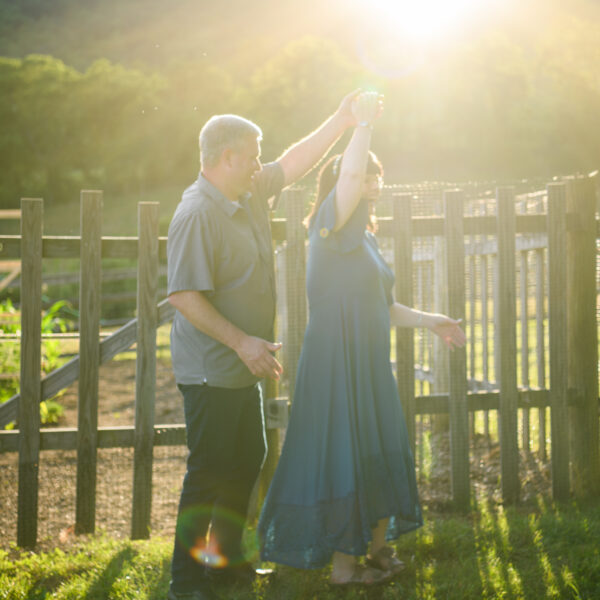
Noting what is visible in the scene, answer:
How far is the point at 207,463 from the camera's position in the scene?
2.63m

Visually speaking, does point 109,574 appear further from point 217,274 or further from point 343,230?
point 343,230

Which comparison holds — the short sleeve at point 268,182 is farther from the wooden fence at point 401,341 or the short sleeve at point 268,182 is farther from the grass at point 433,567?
the grass at point 433,567

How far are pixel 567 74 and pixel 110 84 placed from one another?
114 feet

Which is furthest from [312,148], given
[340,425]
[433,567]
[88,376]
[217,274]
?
[433,567]

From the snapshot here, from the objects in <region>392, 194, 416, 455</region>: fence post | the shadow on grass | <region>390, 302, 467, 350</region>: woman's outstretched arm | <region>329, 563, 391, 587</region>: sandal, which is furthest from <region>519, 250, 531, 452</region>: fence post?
the shadow on grass

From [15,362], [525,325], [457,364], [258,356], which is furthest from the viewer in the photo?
[15,362]

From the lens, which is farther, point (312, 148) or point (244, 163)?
point (312, 148)

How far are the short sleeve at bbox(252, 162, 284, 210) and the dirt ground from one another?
2.11m

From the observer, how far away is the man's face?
2.65 m

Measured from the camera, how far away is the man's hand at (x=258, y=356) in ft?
7.95

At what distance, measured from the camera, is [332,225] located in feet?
8.85

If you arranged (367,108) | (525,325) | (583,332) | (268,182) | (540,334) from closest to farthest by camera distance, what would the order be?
(367,108)
(268,182)
(583,332)
(540,334)
(525,325)

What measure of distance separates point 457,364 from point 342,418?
4.23ft

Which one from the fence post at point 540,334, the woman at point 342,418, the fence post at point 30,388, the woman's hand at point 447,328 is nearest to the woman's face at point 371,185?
the woman at point 342,418
